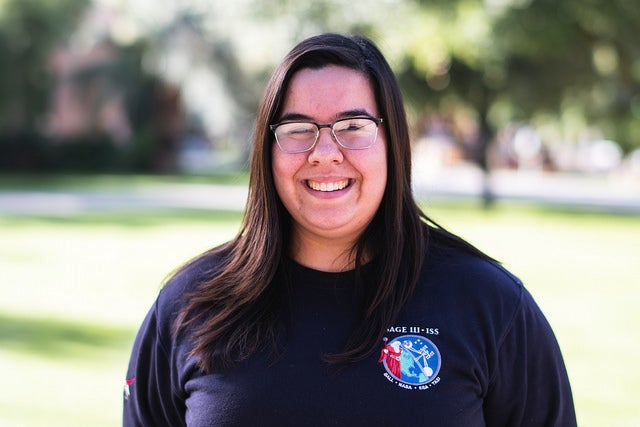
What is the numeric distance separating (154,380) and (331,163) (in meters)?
0.77

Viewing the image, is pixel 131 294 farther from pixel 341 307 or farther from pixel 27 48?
pixel 27 48

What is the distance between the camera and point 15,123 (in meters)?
35.3

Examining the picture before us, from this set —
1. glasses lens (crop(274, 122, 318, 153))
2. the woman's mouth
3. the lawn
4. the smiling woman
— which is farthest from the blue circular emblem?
the lawn

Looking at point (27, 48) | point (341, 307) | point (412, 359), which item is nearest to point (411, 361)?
point (412, 359)

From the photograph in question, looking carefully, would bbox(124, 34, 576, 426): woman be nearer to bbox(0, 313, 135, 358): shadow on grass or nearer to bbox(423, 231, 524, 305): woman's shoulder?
bbox(423, 231, 524, 305): woman's shoulder

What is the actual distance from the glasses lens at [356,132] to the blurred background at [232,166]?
1.37 ft

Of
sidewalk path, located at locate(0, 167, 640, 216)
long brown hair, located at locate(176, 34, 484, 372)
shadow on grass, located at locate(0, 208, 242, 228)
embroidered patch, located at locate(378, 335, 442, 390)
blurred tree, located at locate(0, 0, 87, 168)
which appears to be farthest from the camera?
blurred tree, located at locate(0, 0, 87, 168)

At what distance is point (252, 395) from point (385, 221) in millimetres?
567

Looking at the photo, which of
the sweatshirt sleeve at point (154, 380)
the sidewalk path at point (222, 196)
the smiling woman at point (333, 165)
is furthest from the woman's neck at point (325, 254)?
the sidewalk path at point (222, 196)

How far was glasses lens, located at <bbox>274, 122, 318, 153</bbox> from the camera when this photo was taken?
2227 mm

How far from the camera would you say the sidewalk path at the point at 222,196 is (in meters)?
20.5

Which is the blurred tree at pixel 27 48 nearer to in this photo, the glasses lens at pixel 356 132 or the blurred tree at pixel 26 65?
the blurred tree at pixel 26 65

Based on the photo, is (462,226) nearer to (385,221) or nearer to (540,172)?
(385,221)

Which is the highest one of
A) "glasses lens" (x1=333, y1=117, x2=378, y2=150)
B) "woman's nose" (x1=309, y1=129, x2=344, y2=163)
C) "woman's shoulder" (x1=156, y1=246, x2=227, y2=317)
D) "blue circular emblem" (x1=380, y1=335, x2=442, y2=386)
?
"glasses lens" (x1=333, y1=117, x2=378, y2=150)
